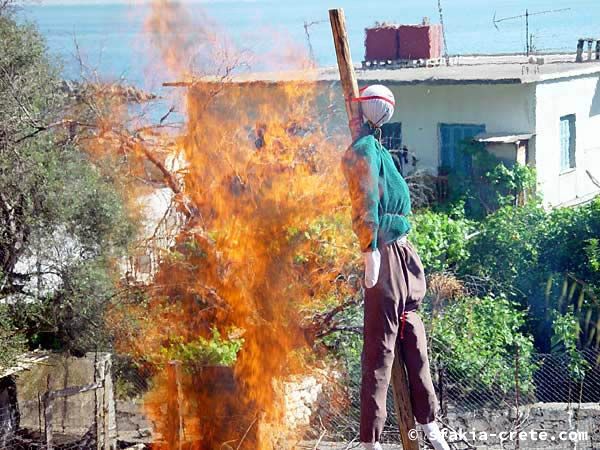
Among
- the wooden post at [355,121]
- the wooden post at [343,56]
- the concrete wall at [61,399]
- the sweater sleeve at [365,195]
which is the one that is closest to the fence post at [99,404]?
the concrete wall at [61,399]

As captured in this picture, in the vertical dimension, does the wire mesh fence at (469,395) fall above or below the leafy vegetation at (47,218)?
below

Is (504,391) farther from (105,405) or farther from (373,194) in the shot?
(373,194)

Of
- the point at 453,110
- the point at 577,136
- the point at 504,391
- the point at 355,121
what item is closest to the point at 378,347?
the point at 355,121

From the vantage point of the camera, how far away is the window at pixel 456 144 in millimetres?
18297

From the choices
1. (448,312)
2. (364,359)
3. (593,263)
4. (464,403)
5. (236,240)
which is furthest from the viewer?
(593,263)

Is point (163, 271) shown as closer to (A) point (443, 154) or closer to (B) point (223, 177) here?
(B) point (223, 177)

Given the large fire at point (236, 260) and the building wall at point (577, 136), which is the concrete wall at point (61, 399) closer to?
the large fire at point (236, 260)

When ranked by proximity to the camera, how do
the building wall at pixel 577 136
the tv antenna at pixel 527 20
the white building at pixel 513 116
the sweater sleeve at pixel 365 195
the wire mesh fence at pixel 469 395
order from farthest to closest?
the tv antenna at pixel 527 20, the building wall at pixel 577 136, the white building at pixel 513 116, the wire mesh fence at pixel 469 395, the sweater sleeve at pixel 365 195

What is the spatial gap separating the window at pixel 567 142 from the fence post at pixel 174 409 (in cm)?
1282

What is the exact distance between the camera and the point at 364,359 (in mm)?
5020

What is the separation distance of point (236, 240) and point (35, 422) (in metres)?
3.14

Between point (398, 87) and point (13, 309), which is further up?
point (398, 87)

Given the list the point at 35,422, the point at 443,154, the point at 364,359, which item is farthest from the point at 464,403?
the point at 443,154

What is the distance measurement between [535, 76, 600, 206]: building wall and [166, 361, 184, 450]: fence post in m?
11.1
